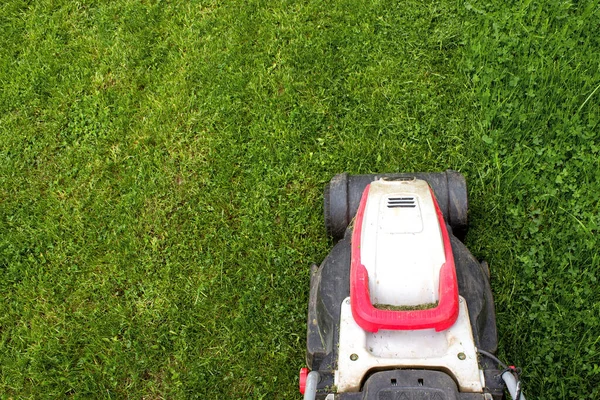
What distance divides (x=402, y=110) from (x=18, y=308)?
2.52 m

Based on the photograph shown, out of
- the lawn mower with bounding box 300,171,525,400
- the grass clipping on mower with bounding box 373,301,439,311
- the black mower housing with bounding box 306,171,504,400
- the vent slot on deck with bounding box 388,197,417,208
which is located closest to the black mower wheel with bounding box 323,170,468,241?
the black mower housing with bounding box 306,171,504,400

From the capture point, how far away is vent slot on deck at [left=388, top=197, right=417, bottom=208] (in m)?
2.54

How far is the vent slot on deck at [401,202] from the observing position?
8.32ft

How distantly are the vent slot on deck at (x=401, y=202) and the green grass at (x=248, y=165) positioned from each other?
0.75 m

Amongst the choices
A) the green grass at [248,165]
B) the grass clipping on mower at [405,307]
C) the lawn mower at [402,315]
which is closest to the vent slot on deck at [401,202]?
the lawn mower at [402,315]

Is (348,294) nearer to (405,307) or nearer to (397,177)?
(405,307)

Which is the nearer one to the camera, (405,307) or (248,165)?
(405,307)

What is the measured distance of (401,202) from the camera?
2.56 metres

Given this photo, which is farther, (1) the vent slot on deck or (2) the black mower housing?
(1) the vent slot on deck

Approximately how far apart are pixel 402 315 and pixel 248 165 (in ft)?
5.60

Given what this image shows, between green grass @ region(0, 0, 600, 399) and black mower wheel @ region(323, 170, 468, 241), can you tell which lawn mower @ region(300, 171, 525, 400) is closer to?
black mower wheel @ region(323, 170, 468, 241)

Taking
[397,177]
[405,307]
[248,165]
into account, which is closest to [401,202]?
[397,177]

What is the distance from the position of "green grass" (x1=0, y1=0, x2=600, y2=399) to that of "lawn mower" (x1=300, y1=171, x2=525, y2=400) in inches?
20.4

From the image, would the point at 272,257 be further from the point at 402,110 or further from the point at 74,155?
the point at 74,155
